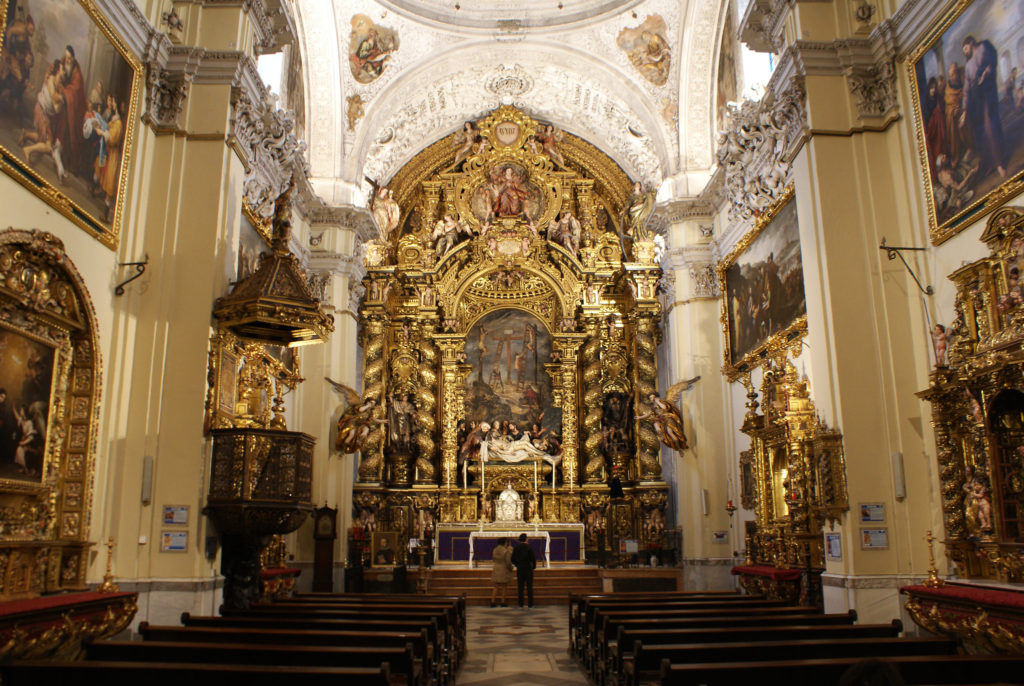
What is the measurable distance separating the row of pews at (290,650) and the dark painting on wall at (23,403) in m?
1.88

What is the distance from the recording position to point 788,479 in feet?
37.8

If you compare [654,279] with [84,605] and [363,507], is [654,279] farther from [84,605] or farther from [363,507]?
[84,605]

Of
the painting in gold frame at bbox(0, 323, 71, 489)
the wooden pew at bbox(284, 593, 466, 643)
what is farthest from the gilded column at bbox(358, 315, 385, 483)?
the painting in gold frame at bbox(0, 323, 71, 489)

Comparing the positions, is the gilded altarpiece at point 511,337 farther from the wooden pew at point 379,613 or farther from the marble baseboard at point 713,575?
the wooden pew at point 379,613

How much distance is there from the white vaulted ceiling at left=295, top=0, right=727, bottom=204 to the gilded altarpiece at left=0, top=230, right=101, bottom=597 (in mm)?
9147

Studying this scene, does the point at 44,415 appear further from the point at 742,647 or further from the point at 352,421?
Answer: the point at 352,421

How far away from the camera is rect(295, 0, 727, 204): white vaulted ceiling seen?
16906 millimetres

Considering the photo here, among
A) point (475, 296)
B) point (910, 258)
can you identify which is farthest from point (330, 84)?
point (910, 258)

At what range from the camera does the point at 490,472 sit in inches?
768

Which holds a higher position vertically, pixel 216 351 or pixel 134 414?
pixel 216 351

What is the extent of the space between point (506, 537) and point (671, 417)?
4.68 metres

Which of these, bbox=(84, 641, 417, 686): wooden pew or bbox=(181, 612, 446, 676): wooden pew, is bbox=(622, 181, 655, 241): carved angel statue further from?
bbox=(84, 641, 417, 686): wooden pew

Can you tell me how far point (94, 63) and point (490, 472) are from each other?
507 inches

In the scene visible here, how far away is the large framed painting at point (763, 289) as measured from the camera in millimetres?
11795
